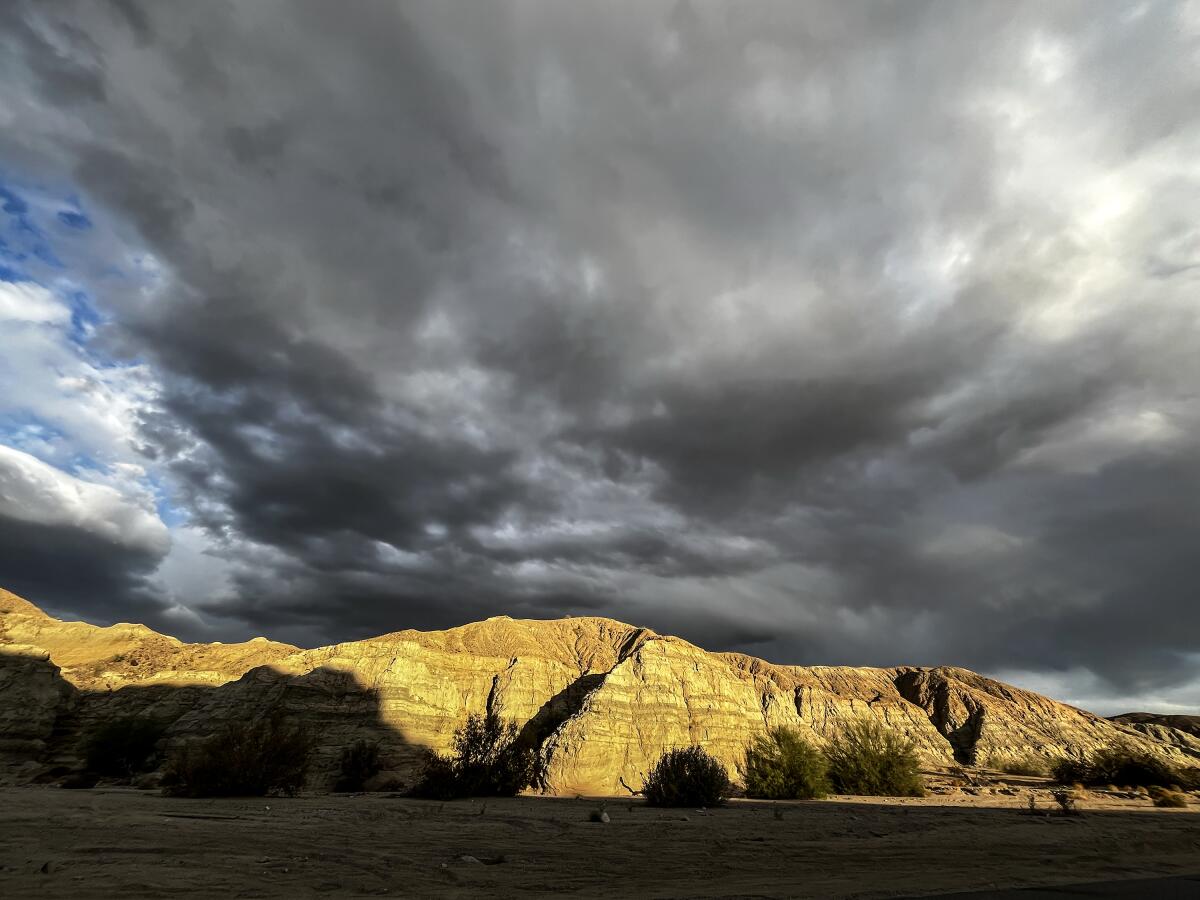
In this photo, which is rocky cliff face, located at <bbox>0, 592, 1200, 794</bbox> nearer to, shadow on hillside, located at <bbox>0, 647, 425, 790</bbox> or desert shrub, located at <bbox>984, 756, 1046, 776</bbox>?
shadow on hillside, located at <bbox>0, 647, 425, 790</bbox>

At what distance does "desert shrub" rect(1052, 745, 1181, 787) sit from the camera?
38688 mm

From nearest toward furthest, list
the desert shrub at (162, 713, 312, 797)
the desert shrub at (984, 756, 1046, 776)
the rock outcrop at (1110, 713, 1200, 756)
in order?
the desert shrub at (162, 713, 312, 797)
the desert shrub at (984, 756, 1046, 776)
the rock outcrop at (1110, 713, 1200, 756)

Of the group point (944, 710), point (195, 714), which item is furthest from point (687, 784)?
point (944, 710)

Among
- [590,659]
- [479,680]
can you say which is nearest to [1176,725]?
[590,659]

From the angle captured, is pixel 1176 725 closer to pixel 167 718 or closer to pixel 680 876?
Answer: pixel 680 876

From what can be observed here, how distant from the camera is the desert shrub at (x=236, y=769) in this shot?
67.8 feet

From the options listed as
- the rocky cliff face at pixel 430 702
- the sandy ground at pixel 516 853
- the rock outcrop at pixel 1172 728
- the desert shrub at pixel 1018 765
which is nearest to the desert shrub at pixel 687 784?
→ the sandy ground at pixel 516 853

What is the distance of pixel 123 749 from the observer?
42094mm

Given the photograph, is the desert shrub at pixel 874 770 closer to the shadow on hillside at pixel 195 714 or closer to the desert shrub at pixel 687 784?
the desert shrub at pixel 687 784

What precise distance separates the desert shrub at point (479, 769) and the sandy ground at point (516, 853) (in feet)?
23.5

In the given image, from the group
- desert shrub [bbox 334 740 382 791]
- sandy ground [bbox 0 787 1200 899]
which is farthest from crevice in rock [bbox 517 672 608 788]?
sandy ground [bbox 0 787 1200 899]

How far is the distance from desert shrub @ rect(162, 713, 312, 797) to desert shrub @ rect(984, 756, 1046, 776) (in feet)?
226

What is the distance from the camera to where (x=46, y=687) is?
151ft

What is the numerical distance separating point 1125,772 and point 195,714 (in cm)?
6460
